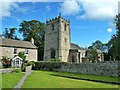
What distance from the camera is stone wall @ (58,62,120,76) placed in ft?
82.1

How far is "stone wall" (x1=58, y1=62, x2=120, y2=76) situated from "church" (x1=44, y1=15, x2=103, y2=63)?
17747 mm

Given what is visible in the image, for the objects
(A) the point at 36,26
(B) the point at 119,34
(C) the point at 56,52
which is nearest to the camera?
(B) the point at 119,34

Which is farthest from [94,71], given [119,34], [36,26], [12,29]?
[12,29]

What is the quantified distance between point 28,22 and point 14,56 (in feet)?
95.3

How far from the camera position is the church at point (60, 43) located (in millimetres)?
51031

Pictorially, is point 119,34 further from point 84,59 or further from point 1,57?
point 84,59

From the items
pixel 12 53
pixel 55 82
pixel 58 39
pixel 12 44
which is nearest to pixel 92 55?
pixel 58 39

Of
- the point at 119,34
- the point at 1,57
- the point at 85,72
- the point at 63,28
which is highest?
the point at 63,28

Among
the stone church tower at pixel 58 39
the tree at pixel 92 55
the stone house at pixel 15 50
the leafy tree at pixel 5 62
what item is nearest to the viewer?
the leafy tree at pixel 5 62

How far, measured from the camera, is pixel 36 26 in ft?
222

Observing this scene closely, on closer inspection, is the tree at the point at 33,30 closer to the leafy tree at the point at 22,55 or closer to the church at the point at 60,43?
the church at the point at 60,43

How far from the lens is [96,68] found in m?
27.7

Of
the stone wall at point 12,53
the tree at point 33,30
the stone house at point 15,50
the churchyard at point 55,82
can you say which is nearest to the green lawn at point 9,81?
the churchyard at point 55,82

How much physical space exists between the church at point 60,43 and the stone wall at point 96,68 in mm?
17747
